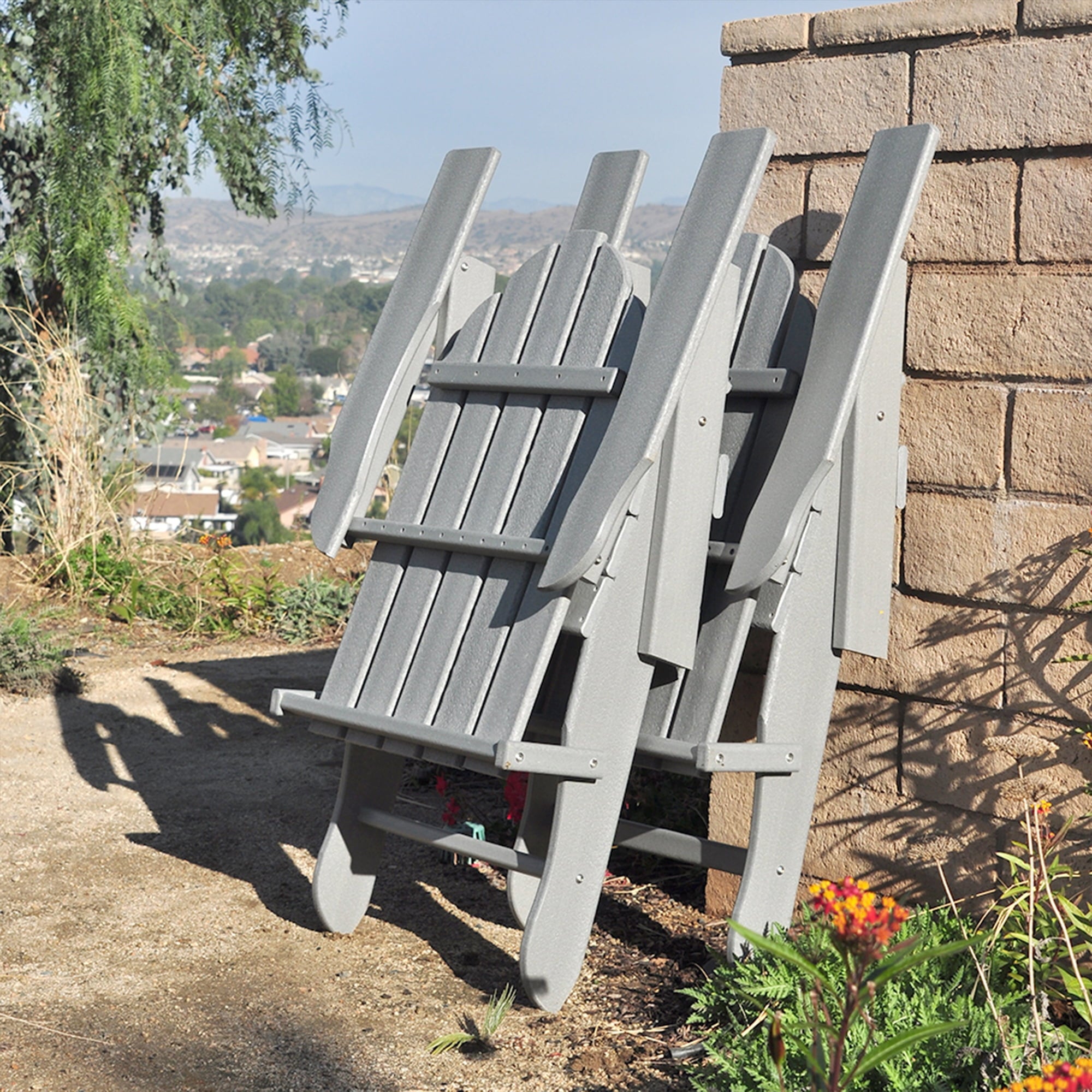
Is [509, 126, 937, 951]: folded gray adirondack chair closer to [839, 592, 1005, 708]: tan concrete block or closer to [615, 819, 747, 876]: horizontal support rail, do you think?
[615, 819, 747, 876]: horizontal support rail

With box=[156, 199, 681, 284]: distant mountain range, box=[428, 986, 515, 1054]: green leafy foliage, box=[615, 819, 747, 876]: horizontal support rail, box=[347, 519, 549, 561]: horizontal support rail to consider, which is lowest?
box=[428, 986, 515, 1054]: green leafy foliage

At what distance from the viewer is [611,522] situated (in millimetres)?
2242

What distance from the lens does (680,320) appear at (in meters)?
2.34

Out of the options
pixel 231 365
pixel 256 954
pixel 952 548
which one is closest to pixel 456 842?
pixel 256 954

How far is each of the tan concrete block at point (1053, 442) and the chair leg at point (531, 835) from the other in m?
1.30

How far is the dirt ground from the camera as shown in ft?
7.32

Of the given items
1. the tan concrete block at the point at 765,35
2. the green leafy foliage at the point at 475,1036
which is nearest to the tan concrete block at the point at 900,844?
the green leafy foliage at the point at 475,1036

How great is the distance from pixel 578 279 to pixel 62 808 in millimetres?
2373

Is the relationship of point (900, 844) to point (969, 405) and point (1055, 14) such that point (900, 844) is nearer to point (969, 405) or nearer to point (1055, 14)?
point (969, 405)

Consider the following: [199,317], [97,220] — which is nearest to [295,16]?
[97,220]

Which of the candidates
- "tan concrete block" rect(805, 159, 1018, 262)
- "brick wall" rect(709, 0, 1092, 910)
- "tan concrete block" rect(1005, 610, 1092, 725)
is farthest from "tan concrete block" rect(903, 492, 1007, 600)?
"tan concrete block" rect(805, 159, 1018, 262)

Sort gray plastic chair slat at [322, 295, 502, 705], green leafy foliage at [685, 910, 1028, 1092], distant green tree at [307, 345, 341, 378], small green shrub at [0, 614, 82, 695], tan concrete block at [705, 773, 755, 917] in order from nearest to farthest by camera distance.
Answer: green leafy foliage at [685, 910, 1028, 1092]
gray plastic chair slat at [322, 295, 502, 705]
tan concrete block at [705, 773, 755, 917]
small green shrub at [0, 614, 82, 695]
distant green tree at [307, 345, 341, 378]

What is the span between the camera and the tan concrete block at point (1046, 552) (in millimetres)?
2611

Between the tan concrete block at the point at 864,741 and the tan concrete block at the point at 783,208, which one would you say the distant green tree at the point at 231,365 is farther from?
the tan concrete block at the point at 864,741
